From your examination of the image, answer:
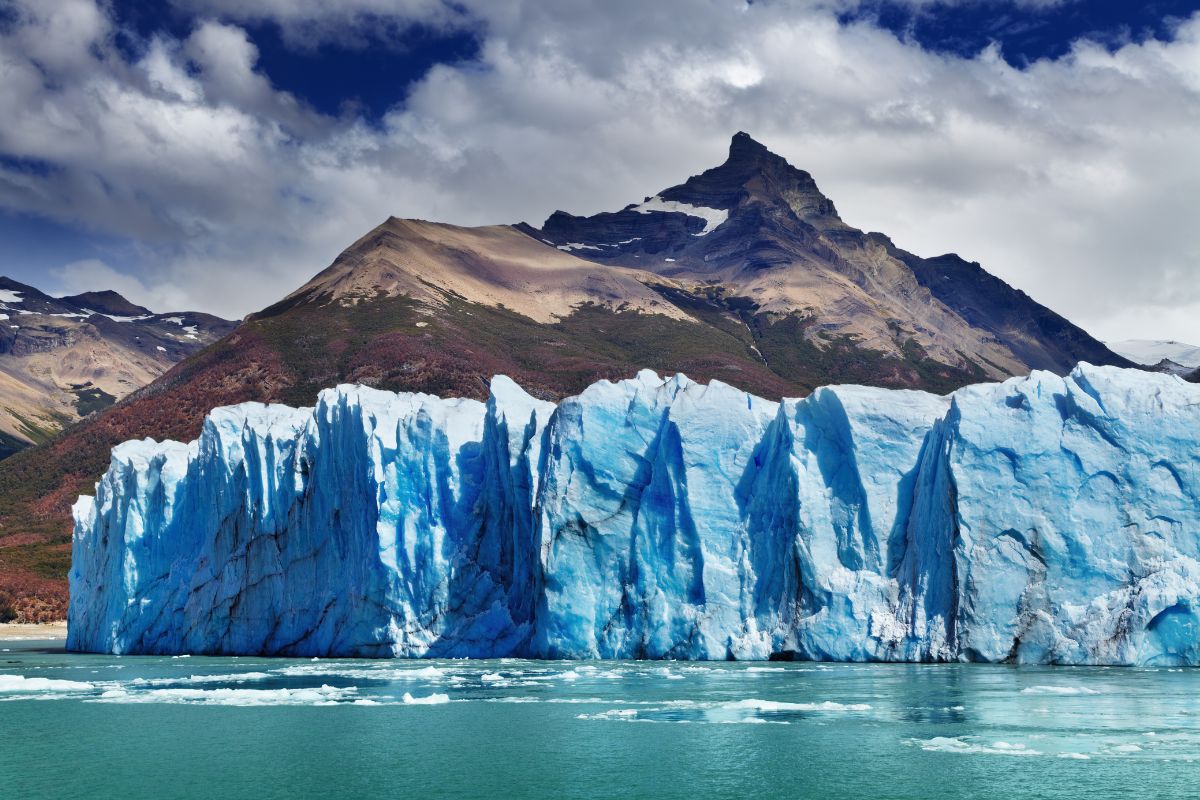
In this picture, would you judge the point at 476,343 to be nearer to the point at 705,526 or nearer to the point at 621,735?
the point at 705,526

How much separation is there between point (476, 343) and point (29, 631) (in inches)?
2441

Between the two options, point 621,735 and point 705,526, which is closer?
point 621,735

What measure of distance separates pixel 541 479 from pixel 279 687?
1123cm

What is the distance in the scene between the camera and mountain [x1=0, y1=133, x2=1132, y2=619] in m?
105

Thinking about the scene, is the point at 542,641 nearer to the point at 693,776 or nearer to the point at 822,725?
the point at 822,725

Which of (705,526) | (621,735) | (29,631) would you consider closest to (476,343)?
(29,631)

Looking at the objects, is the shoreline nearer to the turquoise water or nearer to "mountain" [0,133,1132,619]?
"mountain" [0,133,1132,619]

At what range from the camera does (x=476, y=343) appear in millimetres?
124000

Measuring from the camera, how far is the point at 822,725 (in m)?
22.2

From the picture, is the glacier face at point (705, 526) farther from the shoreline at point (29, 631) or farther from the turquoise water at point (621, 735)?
the shoreline at point (29, 631)

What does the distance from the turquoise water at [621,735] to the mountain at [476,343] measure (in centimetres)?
5281

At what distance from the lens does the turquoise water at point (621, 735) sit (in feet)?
57.6

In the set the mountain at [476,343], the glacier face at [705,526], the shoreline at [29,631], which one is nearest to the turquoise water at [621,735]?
the glacier face at [705,526]

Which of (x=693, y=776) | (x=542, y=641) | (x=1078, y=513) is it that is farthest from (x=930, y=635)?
(x=693, y=776)
